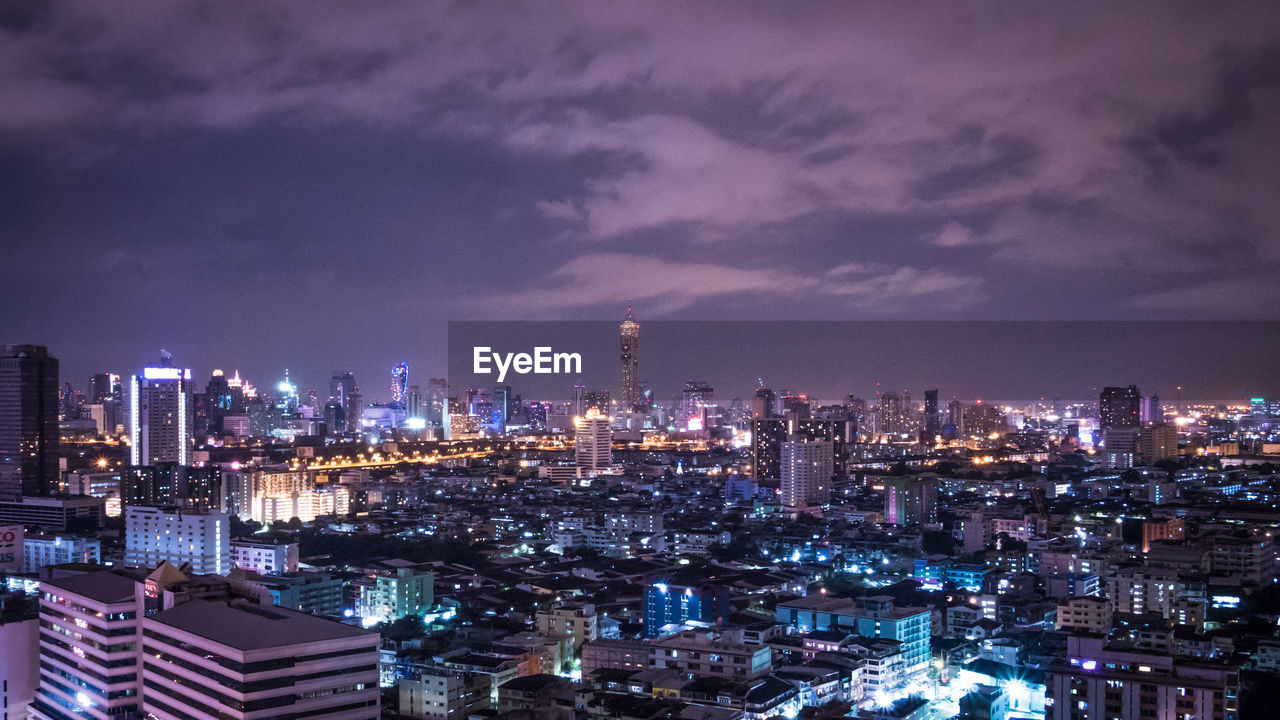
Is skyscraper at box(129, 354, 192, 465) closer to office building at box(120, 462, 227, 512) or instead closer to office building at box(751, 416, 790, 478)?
office building at box(120, 462, 227, 512)

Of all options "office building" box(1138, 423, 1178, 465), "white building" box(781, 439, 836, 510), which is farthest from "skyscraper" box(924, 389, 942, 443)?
"white building" box(781, 439, 836, 510)

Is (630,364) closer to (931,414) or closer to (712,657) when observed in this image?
→ (931,414)

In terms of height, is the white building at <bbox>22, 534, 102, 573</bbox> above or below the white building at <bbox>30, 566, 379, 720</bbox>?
below

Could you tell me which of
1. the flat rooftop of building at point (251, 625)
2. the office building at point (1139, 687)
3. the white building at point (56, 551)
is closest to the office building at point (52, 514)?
the white building at point (56, 551)

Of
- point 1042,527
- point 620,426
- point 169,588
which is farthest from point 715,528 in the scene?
point 620,426

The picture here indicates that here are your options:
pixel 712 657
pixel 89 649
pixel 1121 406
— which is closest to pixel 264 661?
pixel 89 649

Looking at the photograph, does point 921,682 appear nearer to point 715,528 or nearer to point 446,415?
point 715,528
